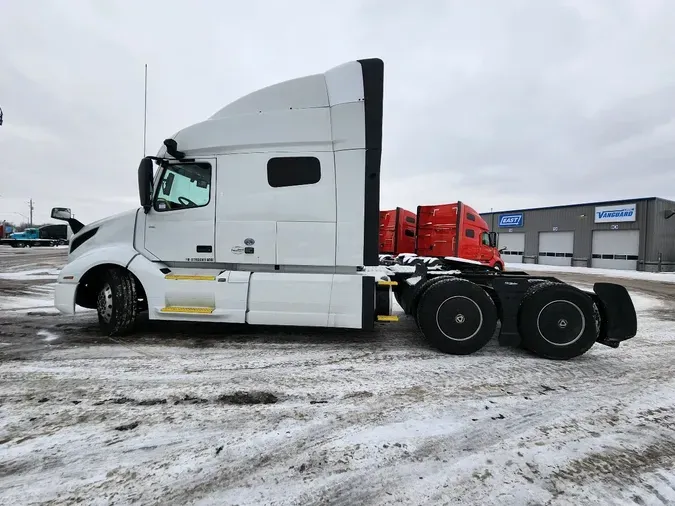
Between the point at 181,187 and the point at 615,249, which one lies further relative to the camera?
the point at 615,249

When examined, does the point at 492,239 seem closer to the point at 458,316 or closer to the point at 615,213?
the point at 458,316

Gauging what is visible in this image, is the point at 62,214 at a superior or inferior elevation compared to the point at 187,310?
superior

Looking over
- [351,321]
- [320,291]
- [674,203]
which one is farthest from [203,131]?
[674,203]

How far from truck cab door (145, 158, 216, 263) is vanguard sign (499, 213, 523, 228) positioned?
3759 centimetres

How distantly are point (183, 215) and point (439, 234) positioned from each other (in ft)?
A: 31.7

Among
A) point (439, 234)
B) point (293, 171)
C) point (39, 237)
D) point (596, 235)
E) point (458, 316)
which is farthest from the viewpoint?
point (39, 237)

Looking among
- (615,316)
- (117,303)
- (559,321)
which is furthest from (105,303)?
(615,316)

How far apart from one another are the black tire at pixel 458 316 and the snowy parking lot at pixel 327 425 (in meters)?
0.25

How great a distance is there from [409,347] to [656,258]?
32343 millimetres

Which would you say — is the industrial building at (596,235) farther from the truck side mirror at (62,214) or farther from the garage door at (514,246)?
the truck side mirror at (62,214)

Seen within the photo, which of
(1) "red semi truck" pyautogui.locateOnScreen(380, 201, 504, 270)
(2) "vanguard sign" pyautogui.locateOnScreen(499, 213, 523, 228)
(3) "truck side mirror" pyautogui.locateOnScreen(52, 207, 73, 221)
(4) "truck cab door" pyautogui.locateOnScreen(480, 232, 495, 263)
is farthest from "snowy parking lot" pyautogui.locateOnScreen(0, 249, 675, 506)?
(2) "vanguard sign" pyautogui.locateOnScreen(499, 213, 523, 228)

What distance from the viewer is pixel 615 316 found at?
175 inches

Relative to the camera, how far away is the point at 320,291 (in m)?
4.71

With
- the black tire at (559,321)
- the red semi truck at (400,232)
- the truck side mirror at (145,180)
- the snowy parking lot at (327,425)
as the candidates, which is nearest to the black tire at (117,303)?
the snowy parking lot at (327,425)
